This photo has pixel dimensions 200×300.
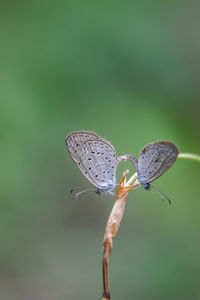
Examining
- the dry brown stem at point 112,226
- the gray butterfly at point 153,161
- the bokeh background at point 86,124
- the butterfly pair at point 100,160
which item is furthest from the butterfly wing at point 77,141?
the bokeh background at point 86,124

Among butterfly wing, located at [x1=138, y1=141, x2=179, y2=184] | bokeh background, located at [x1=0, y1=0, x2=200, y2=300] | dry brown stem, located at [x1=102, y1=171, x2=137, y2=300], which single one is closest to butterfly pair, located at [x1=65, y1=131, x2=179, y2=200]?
butterfly wing, located at [x1=138, y1=141, x2=179, y2=184]

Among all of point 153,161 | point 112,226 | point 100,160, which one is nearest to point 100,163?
point 100,160

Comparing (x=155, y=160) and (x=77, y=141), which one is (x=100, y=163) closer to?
(x=77, y=141)

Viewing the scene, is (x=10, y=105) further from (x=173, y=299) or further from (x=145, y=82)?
(x=173, y=299)

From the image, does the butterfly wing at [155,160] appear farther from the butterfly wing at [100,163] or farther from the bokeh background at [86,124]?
the bokeh background at [86,124]

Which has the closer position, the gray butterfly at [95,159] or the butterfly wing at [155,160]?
the butterfly wing at [155,160]

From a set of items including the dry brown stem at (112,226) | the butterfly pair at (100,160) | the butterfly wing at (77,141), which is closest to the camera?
the dry brown stem at (112,226)

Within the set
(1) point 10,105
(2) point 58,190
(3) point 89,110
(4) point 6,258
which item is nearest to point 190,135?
(3) point 89,110
